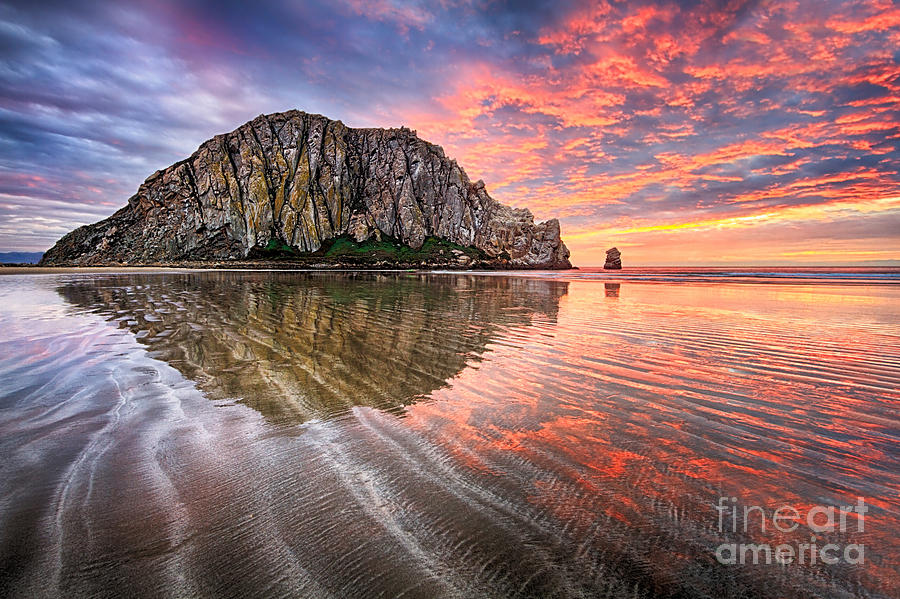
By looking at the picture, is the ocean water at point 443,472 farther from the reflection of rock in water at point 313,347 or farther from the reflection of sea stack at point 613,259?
the reflection of sea stack at point 613,259

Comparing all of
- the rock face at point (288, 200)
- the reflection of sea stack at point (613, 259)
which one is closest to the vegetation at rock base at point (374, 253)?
the rock face at point (288, 200)

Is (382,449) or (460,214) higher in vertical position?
(460,214)

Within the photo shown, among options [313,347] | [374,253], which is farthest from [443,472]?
[374,253]

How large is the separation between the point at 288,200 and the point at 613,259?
435 ft

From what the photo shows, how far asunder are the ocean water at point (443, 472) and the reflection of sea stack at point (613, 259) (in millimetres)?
154840

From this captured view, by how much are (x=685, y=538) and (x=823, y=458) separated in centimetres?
259

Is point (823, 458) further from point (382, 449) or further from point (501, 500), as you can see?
point (382, 449)

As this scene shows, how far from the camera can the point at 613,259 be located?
155m

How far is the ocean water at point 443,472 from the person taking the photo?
2549mm

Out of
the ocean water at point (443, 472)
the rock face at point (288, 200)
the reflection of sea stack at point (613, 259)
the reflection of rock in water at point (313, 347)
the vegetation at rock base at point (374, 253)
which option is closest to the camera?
the ocean water at point (443, 472)

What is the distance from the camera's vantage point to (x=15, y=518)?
121 inches

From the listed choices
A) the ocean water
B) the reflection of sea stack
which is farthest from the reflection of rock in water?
the reflection of sea stack

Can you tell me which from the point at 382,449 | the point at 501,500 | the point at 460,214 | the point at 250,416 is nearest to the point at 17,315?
the point at 250,416

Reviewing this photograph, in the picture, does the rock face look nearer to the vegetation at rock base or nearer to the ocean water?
the vegetation at rock base
